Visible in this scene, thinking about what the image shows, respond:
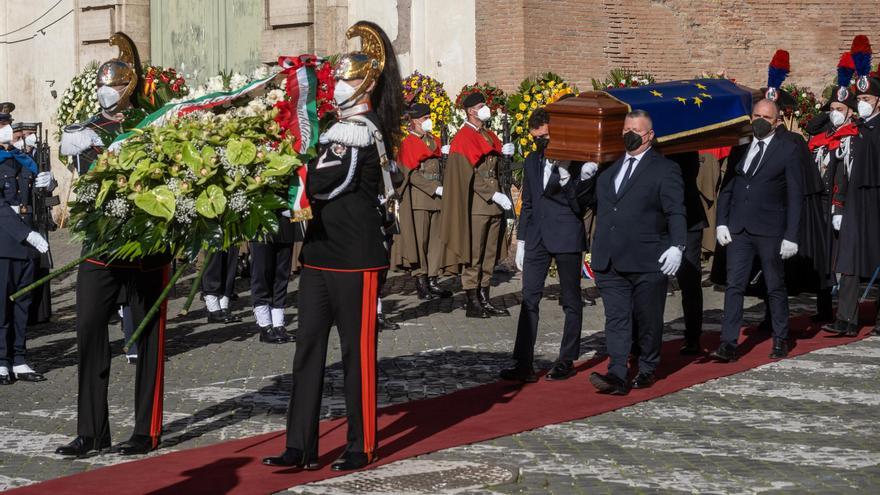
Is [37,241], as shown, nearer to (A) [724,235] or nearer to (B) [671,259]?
(B) [671,259]

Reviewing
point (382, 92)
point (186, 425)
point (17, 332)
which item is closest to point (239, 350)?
point (17, 332)

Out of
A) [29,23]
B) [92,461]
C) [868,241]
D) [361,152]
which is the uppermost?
[29,23]

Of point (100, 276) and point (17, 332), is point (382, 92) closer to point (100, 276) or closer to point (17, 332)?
point (100, 276)

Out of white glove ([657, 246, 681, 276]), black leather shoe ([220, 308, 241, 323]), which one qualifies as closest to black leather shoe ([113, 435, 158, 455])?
white glove ([657, 246, 681, 276])

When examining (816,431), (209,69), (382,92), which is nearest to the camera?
(382,92)

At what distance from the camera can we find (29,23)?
29172 millimetres

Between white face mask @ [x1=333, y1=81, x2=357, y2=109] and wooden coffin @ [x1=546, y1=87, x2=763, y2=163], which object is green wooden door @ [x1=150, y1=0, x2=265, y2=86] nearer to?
wooden coffin @ [x1=546, y1=87, x2=763, y2=163]

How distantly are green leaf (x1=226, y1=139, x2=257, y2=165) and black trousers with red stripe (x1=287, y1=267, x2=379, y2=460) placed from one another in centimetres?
72

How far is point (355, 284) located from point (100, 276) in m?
1.53

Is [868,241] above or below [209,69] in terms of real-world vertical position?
below

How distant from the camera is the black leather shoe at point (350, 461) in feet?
25.0

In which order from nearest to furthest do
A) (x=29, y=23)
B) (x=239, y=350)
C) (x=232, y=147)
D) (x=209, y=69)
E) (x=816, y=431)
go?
(x=232, y=147) → (x=816, y=431) → (x=239, y=350) → (x=209, y=69) → (x=29, y=23)

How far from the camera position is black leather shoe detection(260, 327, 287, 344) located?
41.1ft

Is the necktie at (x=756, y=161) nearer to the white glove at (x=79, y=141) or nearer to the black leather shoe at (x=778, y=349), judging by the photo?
the black leather shoe at (x=778, y=349)
